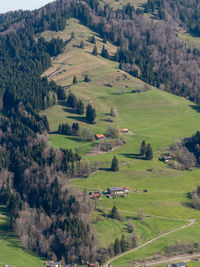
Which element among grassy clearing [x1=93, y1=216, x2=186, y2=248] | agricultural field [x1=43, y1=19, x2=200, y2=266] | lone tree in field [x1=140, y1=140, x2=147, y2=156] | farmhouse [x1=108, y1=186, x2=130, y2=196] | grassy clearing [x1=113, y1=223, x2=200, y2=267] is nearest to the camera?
grassy clearing [x1=113, y1=223, x2=200, y2=267]

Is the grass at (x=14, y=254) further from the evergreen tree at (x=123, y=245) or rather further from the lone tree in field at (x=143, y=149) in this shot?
the lone tree in field at (x=143, y=149)

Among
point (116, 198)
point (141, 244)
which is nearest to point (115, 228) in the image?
point (141, 244)

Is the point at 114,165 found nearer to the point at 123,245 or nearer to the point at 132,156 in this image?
the point at 132,156

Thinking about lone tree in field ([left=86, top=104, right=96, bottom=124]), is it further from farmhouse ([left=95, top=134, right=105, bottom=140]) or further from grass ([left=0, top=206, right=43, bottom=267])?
grass ([left=0, top=206, right=43, bottom=267])

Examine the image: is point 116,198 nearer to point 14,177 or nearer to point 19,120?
point 14,177

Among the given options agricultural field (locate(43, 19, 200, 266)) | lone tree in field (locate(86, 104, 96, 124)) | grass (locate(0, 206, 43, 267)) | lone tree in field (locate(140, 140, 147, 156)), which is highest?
lone tree in field (locate(86, 104, 96, 124))

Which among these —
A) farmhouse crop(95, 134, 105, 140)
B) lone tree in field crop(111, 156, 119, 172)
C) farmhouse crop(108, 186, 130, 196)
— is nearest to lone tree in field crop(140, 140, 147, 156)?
lone tree in field crop(111, 156, 119, 172)

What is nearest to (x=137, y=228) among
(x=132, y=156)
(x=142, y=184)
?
(x=142, y=184)

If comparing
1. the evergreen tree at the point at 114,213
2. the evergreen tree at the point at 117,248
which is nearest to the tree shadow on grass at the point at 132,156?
the evergreen tree at the point at 114,213
